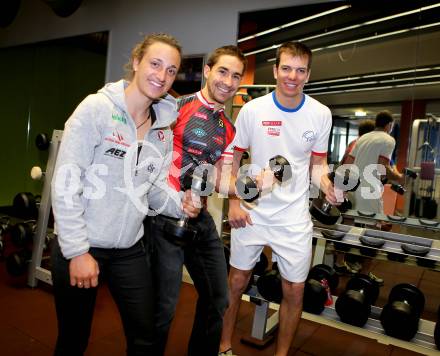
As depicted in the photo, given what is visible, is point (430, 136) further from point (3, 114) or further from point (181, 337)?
point (3, 114)

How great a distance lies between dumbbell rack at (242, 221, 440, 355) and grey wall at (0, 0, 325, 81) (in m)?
1.79

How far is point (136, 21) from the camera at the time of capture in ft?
12.9

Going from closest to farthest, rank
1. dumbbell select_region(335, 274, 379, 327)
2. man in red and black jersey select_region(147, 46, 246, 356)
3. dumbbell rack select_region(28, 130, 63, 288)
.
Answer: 1. man in red and black jersey select_region(147, 46, 246, 356)
2. dumbbell select_region(335, 274, 379, 327)
3. dumbbell rack select_region(28, 130, 63, 288)

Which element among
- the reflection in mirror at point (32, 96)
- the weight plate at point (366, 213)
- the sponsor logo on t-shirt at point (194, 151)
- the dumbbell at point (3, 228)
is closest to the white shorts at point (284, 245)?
the sponsor logo on t-shirt at point (194, 151)

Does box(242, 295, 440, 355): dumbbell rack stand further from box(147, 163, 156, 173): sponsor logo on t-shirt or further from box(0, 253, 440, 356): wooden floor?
box(147, 163, 156, 173): sponsor logo on t-shirt

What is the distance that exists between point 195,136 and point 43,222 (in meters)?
1.95

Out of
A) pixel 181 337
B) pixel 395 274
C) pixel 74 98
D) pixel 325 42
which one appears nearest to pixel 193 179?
pixel 181 337

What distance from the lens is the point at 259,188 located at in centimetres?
173

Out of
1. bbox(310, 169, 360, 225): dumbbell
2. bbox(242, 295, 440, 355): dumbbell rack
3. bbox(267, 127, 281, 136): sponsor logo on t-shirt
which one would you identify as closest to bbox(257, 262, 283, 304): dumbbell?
bbox(242, 295, 440, 355): dumbbell rack

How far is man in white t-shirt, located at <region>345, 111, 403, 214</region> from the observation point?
2.80 metres

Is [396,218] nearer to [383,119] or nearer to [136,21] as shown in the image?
[383,119]

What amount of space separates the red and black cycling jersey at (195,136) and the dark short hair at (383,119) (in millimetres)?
1513

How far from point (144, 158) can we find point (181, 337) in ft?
5.21

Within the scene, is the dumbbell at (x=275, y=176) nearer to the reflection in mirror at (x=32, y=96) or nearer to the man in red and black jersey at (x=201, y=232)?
the man in red and black jersey at (x=201, y=232)
